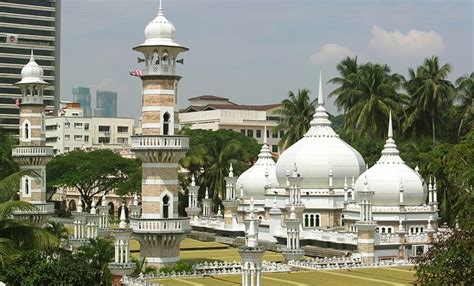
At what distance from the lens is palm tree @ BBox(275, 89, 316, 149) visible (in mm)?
86500

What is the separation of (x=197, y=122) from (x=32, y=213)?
78.9 m

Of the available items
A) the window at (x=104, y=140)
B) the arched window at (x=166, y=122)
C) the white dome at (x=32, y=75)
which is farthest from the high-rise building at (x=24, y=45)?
the arched window at (x=166, y=122)

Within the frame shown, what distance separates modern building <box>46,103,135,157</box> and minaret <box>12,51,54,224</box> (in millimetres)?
61298

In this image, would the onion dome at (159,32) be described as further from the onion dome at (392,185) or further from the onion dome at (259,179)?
the onion dome at (259,179)

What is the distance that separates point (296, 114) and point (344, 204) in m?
33.0

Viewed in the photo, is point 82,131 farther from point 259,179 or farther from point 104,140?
point 259,179

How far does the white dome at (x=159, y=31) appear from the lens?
141 feet

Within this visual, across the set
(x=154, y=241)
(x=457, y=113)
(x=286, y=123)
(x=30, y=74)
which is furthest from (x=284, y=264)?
(x=286, y=123)

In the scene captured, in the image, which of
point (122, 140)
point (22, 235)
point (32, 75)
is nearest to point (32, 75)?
point (32, 75)

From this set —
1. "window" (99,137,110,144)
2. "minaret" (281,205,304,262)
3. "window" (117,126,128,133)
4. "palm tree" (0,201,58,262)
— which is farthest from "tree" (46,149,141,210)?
"palm tree" (0,201,58,262)

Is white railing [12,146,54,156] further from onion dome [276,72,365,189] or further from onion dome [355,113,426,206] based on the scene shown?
onion dome [355,113,426,206]

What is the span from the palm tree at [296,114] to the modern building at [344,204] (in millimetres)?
23303

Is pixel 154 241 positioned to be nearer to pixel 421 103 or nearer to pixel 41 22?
pixel 421 103

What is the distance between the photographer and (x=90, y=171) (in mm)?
88688
